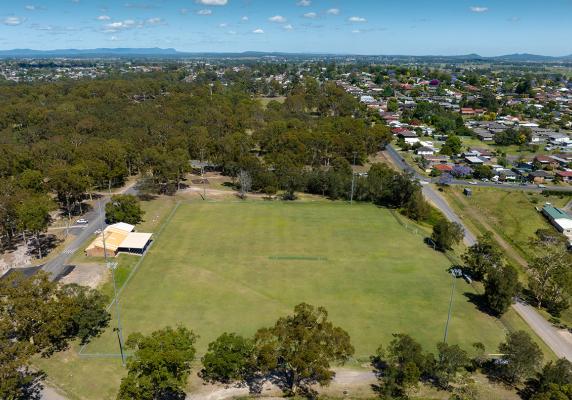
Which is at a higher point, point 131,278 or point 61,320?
point 61,320

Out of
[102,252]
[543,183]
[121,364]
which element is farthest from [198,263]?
[543,183]

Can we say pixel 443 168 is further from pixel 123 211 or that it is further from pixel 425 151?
pixel 123 211

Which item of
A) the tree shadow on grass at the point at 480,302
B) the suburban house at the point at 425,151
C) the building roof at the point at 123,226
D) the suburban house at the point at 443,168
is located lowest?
the tree shadow on grass at the point at 480,302

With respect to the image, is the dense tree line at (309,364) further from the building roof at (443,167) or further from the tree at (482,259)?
the building roof at (443,167)

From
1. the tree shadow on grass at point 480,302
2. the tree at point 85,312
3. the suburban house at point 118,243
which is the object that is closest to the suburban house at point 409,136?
the tree shadow on grass at point 480,302

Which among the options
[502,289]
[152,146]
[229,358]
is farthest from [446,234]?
[152,146]

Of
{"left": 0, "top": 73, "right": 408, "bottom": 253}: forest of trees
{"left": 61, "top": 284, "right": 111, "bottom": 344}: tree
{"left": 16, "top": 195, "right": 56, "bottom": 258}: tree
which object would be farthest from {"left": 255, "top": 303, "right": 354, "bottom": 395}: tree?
{"left": 0, "top": 73, "right": 408, "bottom": 253}: forest of trees

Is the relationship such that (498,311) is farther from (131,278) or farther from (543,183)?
(543,183)

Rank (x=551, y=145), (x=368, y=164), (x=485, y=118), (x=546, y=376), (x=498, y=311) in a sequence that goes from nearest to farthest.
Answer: (x=546, y=376), (x=498, y=311), (x=368, y=164), (x=551, y=145), (x=485, y=118)
